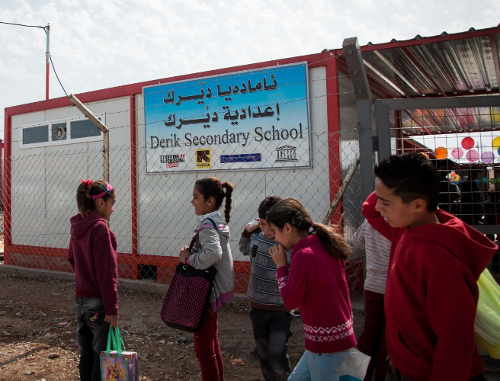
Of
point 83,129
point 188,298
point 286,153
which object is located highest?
point 83,129

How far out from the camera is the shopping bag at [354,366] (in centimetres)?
214

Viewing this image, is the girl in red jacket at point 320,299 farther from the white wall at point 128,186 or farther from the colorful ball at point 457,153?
the white wall at point 128,186

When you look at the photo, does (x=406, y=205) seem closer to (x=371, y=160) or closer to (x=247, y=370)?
(x=371, y=160)

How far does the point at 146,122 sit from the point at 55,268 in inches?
118

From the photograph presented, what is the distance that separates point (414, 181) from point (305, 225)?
77 cm

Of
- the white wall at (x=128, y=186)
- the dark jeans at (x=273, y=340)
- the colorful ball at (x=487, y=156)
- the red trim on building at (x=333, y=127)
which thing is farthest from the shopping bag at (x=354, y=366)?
the white wall at (x=128, y=186)

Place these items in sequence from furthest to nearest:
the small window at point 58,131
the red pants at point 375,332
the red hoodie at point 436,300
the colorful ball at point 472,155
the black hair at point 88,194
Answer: the small window at point 58,131, the colorful ball at point 472,155, the red pants at point 375,332, the black hair at point 88,194, the red hoodie at point 436,300

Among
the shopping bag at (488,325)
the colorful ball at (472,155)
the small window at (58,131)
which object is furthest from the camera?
A: the small window at (58,131)

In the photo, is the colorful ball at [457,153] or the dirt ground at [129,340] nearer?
the colorful ball at [457,153]

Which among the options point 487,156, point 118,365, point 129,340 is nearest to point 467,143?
point 487,156

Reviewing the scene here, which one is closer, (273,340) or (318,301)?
(318,301)

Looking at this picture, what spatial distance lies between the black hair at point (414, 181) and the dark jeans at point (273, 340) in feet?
5.05

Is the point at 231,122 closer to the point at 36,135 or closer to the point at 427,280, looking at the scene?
the point at 36,135

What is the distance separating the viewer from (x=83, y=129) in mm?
7215
